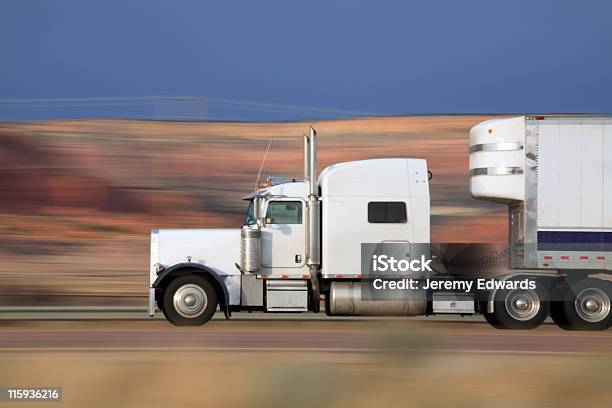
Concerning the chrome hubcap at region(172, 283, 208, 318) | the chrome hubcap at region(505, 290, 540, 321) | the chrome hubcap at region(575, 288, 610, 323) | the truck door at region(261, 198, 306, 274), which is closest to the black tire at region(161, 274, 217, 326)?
the chrome hubcap at region(172, 283, 208, 318)

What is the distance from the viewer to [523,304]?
19500 millimetres

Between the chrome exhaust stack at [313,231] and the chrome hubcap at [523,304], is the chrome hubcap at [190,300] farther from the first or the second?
the chrome hubcap at [523,304]

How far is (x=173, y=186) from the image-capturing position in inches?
1628

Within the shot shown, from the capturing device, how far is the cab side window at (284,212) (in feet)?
65.8

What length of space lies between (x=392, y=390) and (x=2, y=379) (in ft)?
15.0

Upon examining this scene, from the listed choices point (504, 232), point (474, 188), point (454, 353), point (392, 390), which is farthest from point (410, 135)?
point (392, 390)

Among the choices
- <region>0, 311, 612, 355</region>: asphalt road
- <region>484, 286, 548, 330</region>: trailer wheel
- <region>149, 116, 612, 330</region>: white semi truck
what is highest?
<region>149, 116, 612, 330</region>: white semi truck

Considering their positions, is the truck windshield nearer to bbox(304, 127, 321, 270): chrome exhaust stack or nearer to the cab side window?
the cab side window

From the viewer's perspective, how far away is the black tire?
1973 cm

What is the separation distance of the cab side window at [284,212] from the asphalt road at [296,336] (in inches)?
84.3

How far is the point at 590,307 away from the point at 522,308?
4.17ft

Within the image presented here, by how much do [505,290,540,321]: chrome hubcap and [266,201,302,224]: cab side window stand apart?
4287 mm

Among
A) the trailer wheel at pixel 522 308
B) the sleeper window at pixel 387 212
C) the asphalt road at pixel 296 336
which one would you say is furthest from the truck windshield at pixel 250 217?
the trailer wheel at pixel 522 308

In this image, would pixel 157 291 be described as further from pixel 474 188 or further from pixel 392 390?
pixel 392 390
